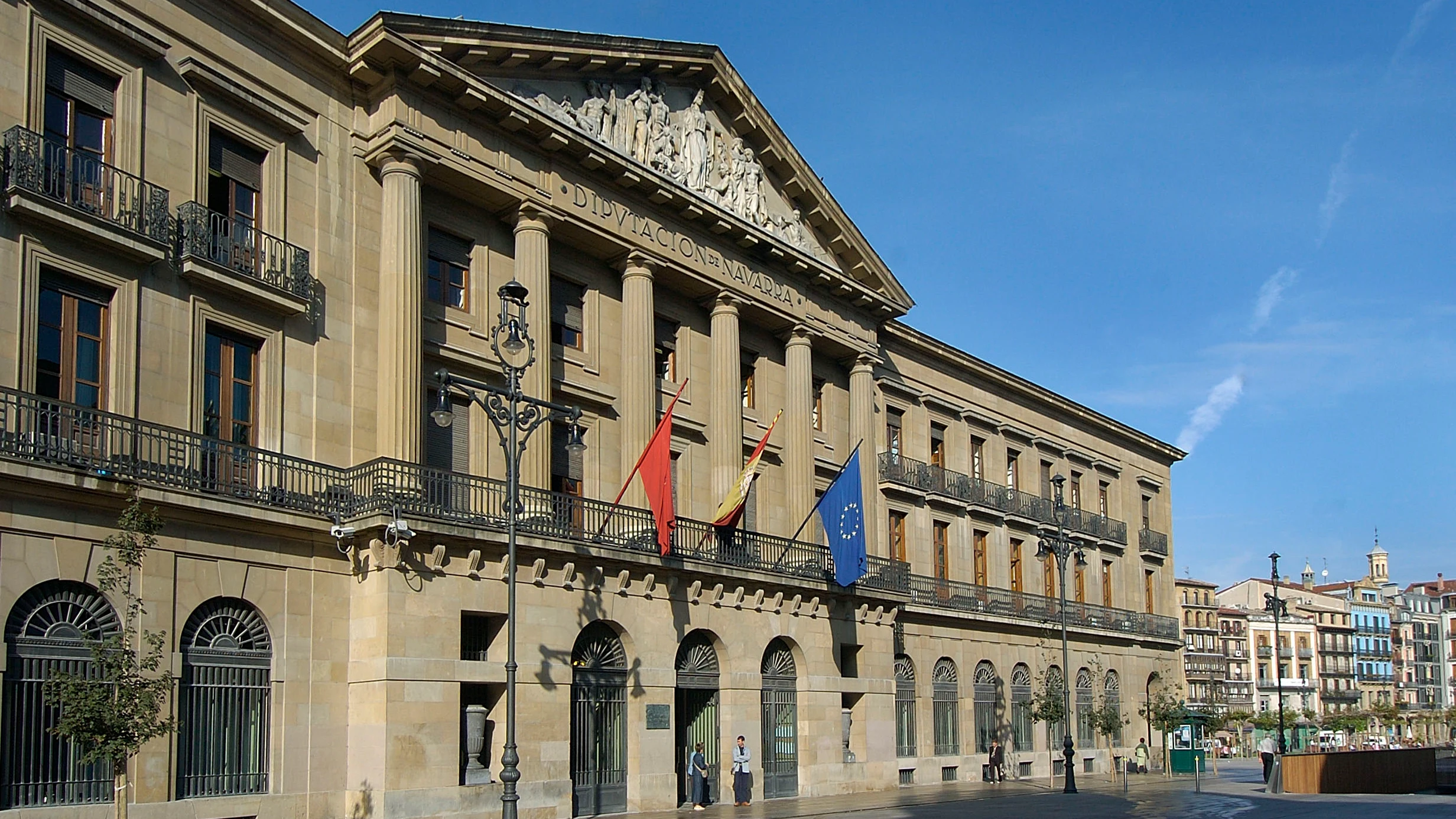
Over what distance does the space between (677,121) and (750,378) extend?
7013 mm

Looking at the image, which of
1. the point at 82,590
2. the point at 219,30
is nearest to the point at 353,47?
the point at 219,30

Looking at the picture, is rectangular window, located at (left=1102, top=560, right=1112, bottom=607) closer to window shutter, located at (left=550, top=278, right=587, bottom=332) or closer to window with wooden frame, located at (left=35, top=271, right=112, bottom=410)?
window shutter, located at (left=550, top=278, right=587, bottom=332)

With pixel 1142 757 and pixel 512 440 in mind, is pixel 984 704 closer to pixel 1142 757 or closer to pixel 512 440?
pixel 1142 757

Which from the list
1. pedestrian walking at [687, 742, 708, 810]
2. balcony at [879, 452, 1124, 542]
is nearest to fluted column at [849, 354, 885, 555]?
balcony at [879, 452, 1124, 542]

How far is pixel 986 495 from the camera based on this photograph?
45500 millimetres

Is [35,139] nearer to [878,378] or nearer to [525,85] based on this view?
[525,85]

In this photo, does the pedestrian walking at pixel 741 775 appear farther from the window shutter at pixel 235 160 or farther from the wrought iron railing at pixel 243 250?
the window shutter at pixel 235 160

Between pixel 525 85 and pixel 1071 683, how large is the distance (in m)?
30.2

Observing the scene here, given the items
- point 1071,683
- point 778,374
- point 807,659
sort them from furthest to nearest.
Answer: point 1071,683 → point 778,374 → point 807,659

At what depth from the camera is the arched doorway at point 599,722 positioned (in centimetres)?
2583

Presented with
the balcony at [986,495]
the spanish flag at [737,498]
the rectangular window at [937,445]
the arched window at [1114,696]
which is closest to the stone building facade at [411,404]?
the spanish flag at [737,498]

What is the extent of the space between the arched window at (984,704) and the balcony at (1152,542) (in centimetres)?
1572

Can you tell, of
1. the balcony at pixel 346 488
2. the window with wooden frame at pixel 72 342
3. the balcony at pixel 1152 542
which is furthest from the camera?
the balcony at pixel 1152 542

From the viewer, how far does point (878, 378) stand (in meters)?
40.8
